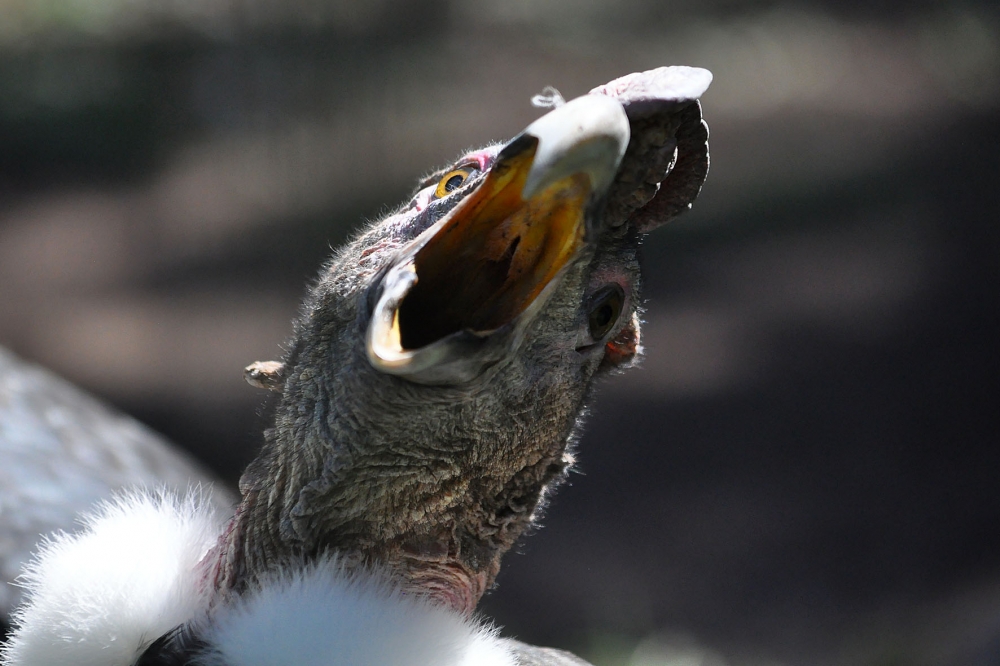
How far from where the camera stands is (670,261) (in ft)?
19.2

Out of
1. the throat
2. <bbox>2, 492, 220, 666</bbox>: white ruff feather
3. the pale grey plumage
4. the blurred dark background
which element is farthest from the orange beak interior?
the blurred dark background

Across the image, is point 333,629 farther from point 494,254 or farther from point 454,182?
point 454,182

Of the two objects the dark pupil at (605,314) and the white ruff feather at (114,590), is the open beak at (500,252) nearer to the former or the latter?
the dark pupil at (605,314)

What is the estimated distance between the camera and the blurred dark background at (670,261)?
4.81m

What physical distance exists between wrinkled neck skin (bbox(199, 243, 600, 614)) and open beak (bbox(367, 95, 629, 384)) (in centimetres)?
9

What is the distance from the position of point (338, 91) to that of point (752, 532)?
364cm

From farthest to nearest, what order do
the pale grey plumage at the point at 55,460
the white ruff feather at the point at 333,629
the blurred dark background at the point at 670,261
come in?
1. the blurred dark background at the point at 670,261
2. the pale grey plumage at the point at 55,460
3. the white ruff feather at the point at 333,629

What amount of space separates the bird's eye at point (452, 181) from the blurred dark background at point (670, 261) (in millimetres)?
3066

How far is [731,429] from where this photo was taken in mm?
5273

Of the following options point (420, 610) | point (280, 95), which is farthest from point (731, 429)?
point (420, 610)

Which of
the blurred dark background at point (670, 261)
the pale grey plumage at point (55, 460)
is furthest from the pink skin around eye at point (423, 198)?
the blurred dark background at point (670, 261)

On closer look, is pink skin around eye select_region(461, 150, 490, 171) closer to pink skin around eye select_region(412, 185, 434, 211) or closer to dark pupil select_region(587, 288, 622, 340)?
pink skin around eye select_region(412, 185, 434, 211)

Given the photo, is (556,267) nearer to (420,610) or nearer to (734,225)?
(420,610)

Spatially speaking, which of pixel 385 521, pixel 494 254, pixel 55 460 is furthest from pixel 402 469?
pixel 55 460
